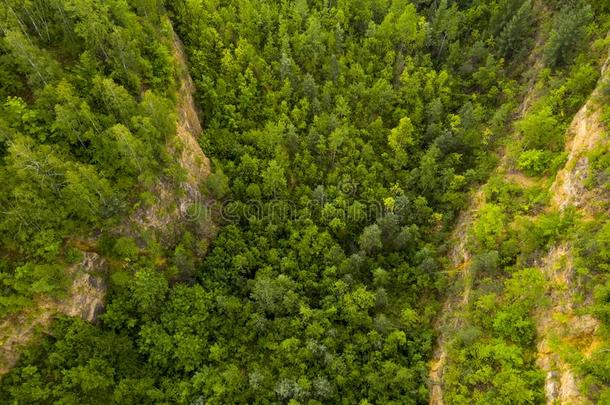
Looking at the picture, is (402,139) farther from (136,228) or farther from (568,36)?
(136,228)

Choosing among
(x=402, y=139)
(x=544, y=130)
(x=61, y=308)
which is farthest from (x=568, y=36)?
(x=61, y=308)

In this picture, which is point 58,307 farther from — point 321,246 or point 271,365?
point 321,246

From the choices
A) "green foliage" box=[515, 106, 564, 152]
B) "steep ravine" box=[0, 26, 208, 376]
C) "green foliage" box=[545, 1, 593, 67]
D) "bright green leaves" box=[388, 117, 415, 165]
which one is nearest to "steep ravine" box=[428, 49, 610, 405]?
"green foliage" box=[515, 106, 564, 152]

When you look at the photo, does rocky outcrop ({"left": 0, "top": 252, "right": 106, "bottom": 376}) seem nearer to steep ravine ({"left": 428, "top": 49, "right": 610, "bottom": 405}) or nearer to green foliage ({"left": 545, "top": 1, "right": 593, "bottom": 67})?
steep ravine ({"left": 428, "top": 49, "right": 610, "bottom": 405})

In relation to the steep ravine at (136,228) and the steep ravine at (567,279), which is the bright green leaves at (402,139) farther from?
the steep ravine at (136,228)

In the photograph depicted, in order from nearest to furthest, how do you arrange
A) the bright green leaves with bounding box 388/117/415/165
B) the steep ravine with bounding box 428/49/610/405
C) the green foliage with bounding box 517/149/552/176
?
the steep ravine with bounding box 428/49/610/405, the green foliage with bounding box 517/149/552/176, the bright green leaves with bounding box 388/117/415/165

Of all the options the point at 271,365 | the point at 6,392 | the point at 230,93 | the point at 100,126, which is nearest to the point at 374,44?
the point at 230,93
